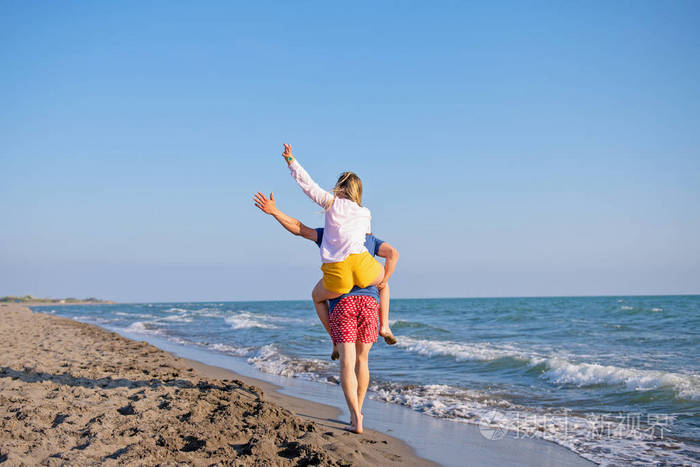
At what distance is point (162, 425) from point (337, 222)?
189cm

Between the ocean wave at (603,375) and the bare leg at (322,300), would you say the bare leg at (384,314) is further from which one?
the ocean wave at (603,375)

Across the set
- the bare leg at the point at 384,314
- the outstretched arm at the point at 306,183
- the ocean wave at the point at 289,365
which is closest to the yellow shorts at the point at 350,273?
the bare leg at the point at 384,314

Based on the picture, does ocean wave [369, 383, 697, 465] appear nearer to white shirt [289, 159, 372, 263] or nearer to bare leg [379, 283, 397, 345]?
bare leg [379, 283, 397, 345]

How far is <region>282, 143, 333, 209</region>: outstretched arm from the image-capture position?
12.0ft

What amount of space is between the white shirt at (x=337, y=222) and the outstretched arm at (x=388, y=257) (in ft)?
0.87

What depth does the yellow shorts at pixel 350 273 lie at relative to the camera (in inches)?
144

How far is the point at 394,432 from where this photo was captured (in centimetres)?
433

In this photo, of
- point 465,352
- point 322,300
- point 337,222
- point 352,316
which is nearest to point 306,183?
point 337,222

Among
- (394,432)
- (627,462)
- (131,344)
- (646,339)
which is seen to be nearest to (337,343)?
(394,432)

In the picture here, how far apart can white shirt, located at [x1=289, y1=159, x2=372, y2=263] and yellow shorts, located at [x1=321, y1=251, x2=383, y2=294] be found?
0.14 feet

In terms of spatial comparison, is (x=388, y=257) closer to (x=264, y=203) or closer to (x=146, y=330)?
(x=264, y=203)

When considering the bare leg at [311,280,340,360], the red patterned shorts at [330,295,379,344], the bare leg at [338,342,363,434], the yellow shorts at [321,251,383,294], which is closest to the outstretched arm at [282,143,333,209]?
the yellow shorts at [321,251,383,294]

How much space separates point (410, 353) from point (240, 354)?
12.8 ft

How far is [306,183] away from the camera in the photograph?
3701 mm
